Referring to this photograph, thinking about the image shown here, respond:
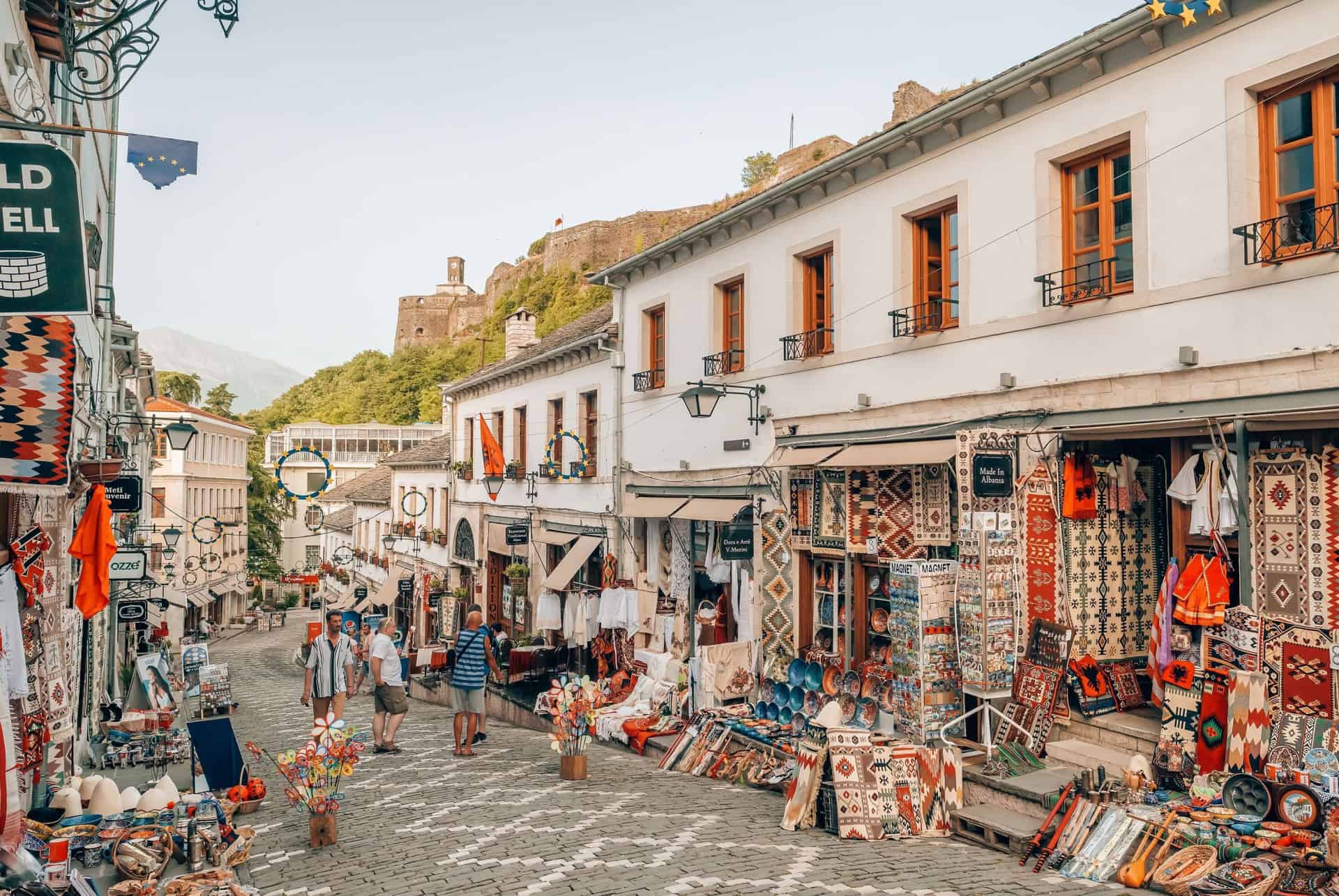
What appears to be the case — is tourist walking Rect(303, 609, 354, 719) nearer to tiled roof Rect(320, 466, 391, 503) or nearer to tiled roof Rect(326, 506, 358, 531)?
tiled roof Rect(320, 466, 391, 503)

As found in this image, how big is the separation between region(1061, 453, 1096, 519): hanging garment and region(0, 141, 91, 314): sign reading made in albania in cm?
783

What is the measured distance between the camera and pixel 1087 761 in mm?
8438

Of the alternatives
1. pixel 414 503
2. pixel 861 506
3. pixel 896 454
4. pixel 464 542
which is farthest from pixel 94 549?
pixel 414 503

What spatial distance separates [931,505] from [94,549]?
7938mm

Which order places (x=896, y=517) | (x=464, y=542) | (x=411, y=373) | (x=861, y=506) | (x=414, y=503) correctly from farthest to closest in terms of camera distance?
(x=411, y=373)
(x=414, y=503)
(x=464, y=542)
(x=861, y=506)
(x=896, y=517)

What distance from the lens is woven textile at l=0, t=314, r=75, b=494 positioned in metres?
4.87

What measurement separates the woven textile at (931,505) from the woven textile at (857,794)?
300cm

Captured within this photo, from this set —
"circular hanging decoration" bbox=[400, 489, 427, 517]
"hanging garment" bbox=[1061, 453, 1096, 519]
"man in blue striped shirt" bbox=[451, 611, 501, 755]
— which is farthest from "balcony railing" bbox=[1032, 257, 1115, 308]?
"circular hanging decoration" bbox=[400, 489, 427, 517]

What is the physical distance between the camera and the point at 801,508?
12430mm

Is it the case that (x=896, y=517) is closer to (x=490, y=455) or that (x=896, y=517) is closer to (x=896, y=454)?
(x=896, y=454)

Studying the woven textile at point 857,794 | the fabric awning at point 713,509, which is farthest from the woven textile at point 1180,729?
the fabric awning at point 713,509

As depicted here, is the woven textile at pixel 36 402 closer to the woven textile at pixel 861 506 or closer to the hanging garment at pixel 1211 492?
the hanging garment at pixel 1211 492

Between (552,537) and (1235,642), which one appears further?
(552,537)

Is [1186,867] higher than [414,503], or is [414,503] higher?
[414,503]
